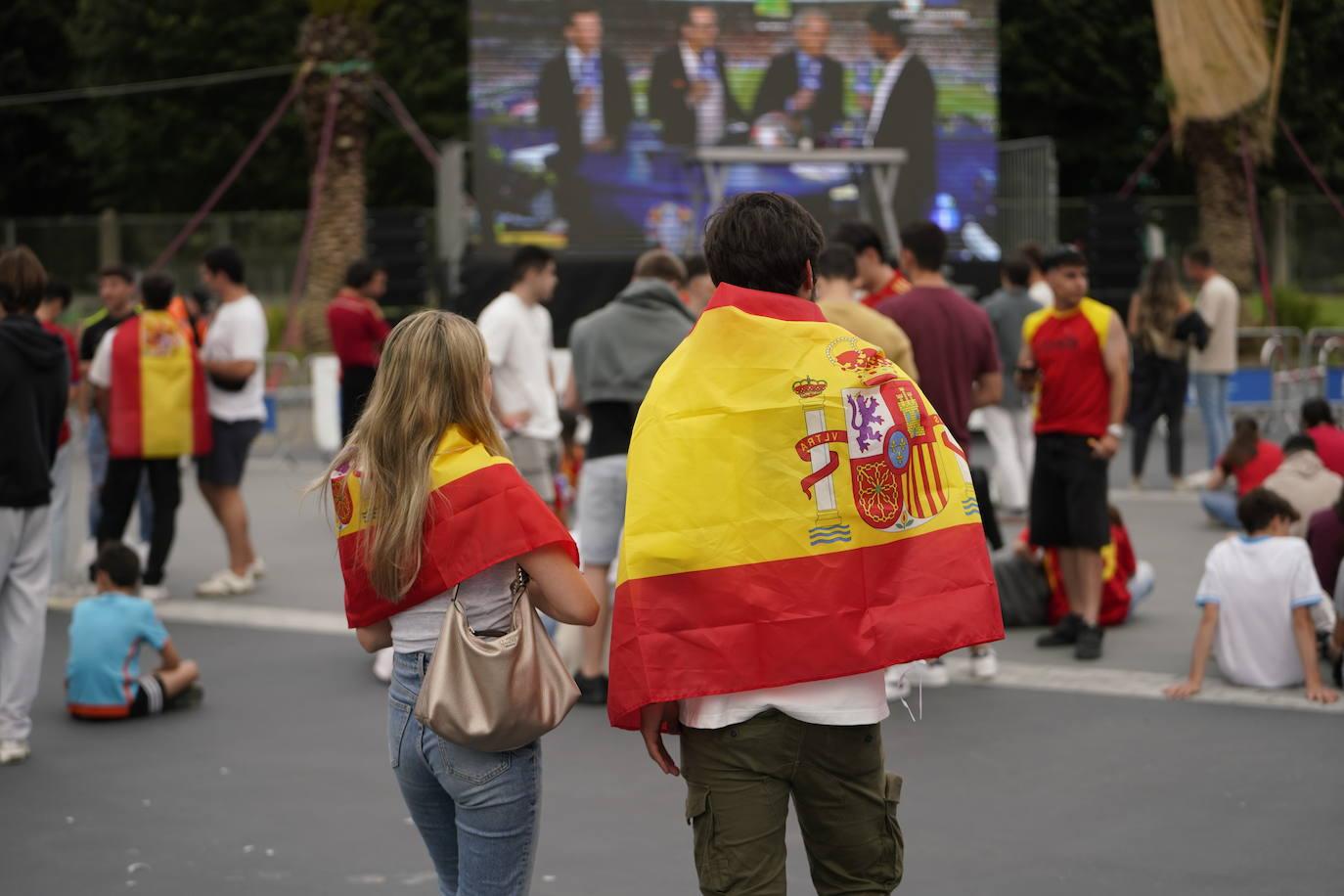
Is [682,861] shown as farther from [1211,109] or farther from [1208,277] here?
[1211,109]

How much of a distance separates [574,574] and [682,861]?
1935 millimetres

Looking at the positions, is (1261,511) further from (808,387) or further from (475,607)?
(475,607)

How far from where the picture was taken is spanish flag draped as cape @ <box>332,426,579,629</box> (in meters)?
3.60

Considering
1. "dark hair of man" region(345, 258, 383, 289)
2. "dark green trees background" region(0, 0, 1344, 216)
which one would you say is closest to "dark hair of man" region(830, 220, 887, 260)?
"dark hair of man" region(345, 258, 383, 289)

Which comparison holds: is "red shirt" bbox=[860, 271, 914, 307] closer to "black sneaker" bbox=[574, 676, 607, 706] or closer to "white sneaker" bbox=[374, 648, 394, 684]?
"black sneaker" bbox=[574, 676, 607, 706]

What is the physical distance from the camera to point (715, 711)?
3.47 m

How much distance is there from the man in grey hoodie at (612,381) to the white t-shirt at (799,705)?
11.7 ft

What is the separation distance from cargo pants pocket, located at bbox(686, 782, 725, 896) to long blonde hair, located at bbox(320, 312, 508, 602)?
76cm

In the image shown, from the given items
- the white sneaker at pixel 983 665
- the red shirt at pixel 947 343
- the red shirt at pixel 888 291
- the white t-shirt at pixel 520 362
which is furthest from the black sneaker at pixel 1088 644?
the white t-shirt at pixel 520 362

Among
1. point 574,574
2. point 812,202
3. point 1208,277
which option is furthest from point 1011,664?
point 812,202

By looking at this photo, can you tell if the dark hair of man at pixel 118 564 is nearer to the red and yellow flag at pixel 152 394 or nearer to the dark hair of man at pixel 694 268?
the red and yellow flag at pixel 152 394

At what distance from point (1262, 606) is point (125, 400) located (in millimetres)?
6064

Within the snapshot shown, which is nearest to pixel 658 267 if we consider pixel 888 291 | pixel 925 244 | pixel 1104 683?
pixel 925 244

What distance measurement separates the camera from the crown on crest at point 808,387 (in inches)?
137
